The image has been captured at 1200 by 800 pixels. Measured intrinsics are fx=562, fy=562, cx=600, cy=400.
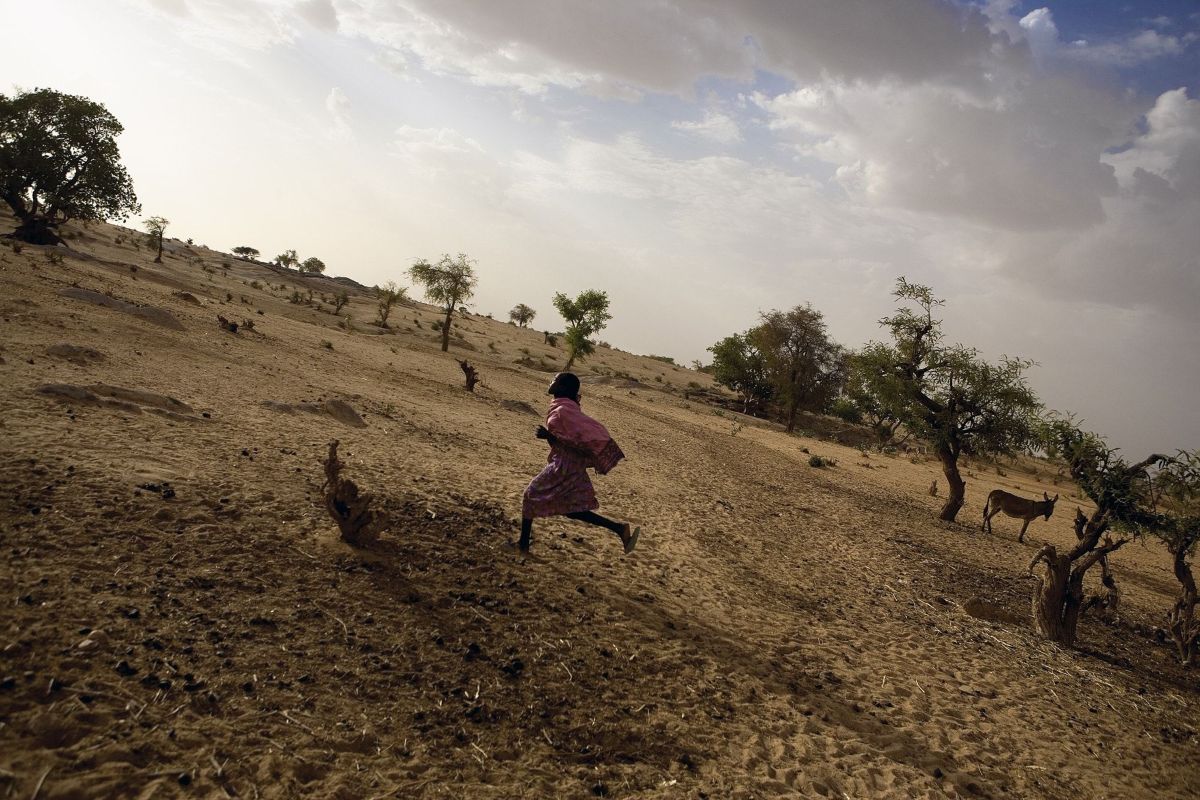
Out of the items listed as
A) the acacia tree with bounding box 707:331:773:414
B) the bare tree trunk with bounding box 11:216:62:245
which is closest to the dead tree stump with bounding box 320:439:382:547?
the bare tree trunk with bounding box 11:216:62:245

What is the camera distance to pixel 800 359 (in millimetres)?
45062

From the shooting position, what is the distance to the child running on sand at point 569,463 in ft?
22.0

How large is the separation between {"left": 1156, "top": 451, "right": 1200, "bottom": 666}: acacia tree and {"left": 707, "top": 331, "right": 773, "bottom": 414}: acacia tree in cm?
4263

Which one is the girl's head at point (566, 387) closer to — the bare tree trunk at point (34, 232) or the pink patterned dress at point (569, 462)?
the pink patterned dress at point (569, 462)

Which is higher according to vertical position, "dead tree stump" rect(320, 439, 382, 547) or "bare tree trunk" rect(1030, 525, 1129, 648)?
"bare tree trunk" rect(1030, 525, 1129, 648)

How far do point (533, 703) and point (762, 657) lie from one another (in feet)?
9.56

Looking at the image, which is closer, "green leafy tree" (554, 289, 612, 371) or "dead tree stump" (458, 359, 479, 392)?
"dead tree stump" (458, 359, 479, 392)

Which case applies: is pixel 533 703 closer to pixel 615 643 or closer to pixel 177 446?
pixel 615 643

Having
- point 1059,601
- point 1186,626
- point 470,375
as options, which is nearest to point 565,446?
point 1059,601

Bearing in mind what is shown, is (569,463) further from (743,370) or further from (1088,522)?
(743,370)

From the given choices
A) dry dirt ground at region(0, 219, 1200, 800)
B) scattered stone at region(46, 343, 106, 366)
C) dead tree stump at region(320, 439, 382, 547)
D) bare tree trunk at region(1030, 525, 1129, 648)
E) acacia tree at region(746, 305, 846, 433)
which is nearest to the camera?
dry dirt ground at region(0, 219, 1200, 800)

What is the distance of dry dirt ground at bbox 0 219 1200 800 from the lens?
3613 mm

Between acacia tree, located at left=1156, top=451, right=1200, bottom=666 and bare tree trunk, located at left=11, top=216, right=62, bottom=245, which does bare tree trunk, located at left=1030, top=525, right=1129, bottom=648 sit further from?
bare tree trunk, located at left=11, top=216, right=62, bottom=245

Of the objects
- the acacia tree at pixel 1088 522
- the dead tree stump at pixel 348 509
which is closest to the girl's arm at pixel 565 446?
the dead tree stump at pixel 348 509
